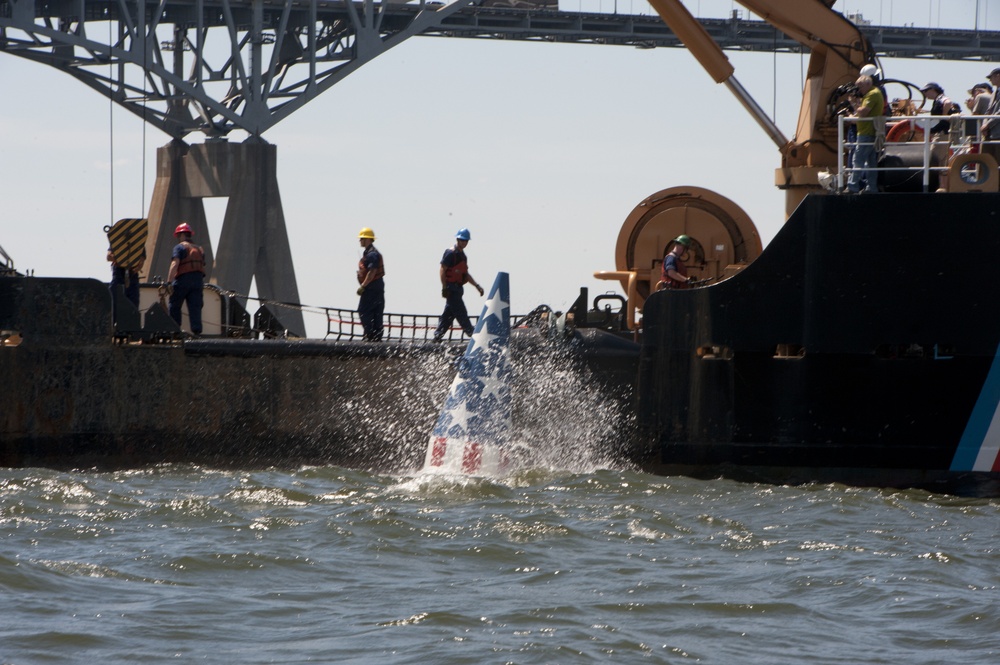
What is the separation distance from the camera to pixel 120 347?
14.3 meters

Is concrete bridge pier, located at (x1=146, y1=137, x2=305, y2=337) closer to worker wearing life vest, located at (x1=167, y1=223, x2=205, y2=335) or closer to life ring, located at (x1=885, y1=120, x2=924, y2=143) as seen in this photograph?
worker wearing life vest, located at (x1=167, y1=223, x2=205, y2=335)

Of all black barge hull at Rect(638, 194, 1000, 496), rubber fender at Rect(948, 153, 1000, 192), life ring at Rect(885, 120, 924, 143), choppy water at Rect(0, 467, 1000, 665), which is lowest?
choppy water at Rect(0, 467, 1000, 665)

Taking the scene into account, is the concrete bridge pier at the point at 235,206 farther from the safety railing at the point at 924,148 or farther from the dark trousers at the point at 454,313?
the safety railing at the point at 924,148

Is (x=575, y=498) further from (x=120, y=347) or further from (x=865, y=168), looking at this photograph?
(x=120, y=347)

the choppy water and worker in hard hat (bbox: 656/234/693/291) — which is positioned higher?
worker in hard hat (bbox: 656/234/693/291)

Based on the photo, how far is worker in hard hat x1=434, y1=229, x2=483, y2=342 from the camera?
14969 millimetres

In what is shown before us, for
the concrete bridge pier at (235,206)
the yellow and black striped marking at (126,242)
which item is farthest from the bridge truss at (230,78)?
the yellow and black striped marking at (126,242)

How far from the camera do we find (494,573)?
8961 mm

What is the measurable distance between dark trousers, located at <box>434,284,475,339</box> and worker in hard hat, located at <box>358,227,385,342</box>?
0.64 m

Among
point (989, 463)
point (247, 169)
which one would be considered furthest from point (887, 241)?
point (247, 169)

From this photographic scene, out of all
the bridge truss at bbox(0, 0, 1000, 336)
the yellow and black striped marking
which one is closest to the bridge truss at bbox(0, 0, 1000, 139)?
the bridge truss at bbox(0, 0, 1000, 336)

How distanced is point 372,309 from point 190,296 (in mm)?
1894

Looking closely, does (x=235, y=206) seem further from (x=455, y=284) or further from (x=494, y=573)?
(x=494, y=573)

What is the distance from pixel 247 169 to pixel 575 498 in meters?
30.9
